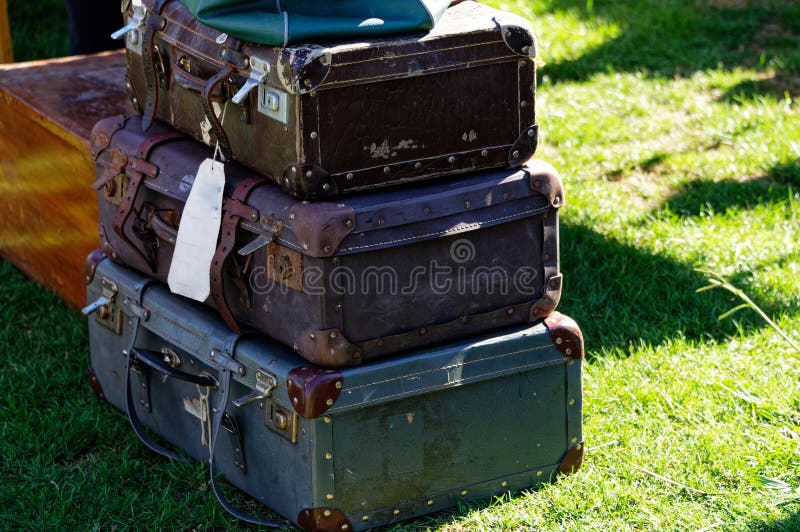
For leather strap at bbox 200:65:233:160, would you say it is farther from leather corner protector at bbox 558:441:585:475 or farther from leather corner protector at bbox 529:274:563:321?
leather corner protector at bbox 558:441:585:475

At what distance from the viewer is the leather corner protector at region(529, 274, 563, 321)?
10.1 ft

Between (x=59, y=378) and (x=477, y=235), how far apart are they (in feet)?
5.22

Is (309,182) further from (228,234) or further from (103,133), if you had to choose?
(103,133)

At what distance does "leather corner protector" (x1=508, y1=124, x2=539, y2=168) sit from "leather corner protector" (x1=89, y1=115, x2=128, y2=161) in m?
1.15

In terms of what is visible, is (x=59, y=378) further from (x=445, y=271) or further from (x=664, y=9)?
(x=664, y=9)

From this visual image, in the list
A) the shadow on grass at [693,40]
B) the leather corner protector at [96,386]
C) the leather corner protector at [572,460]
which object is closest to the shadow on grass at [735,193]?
the shadow on grass at [693,40]

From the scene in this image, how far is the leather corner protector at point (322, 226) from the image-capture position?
2.72 meters

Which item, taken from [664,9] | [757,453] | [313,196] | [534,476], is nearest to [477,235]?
[313,196]

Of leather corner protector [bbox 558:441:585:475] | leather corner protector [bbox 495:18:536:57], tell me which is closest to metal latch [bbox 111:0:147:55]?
leather corner protector [bbox 495:18:536:57]

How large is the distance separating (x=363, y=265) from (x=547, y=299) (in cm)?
55

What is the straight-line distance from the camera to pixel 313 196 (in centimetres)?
278

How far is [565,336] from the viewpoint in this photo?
3.10m

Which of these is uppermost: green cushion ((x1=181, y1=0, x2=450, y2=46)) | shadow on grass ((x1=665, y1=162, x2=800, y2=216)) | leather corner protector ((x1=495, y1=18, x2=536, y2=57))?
green cushion ((x1=181, y1=0, x2=450, y2=46))

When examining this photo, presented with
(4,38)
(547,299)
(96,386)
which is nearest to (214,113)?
(547,299)
